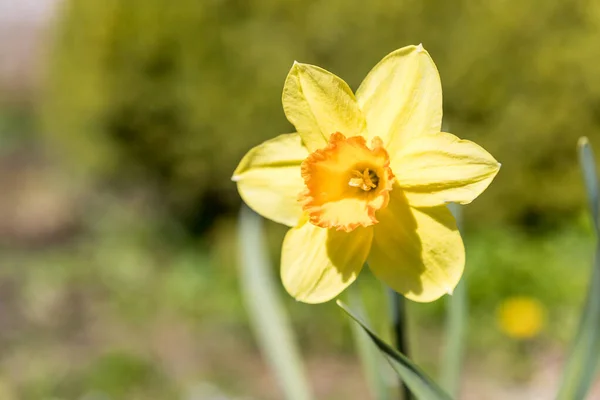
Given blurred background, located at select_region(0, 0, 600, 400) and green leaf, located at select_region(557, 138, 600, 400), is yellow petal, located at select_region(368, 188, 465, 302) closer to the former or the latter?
green leaf, located at select_region(557, 138, 600, 400)

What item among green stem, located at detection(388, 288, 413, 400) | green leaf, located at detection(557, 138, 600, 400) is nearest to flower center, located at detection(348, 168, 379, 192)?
green stem, located at detection(388, 288, 413, 400)

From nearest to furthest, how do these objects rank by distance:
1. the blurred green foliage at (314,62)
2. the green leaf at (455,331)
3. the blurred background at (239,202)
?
1. the green leaf at (455,331)
2. the blurred background at (239,202)
3. the blurred green foliage at (314,62)

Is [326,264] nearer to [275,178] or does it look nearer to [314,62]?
[275,178]

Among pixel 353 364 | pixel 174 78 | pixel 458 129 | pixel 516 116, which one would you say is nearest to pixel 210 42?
pixel 174 78

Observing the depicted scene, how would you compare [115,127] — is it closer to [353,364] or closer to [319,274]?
[353,364]

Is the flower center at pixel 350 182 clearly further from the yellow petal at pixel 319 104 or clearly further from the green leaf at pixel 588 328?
→ the green leaf at pixel 588 328

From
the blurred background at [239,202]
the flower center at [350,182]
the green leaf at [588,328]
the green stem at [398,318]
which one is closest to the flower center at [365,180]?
the flower center at [350,182]
